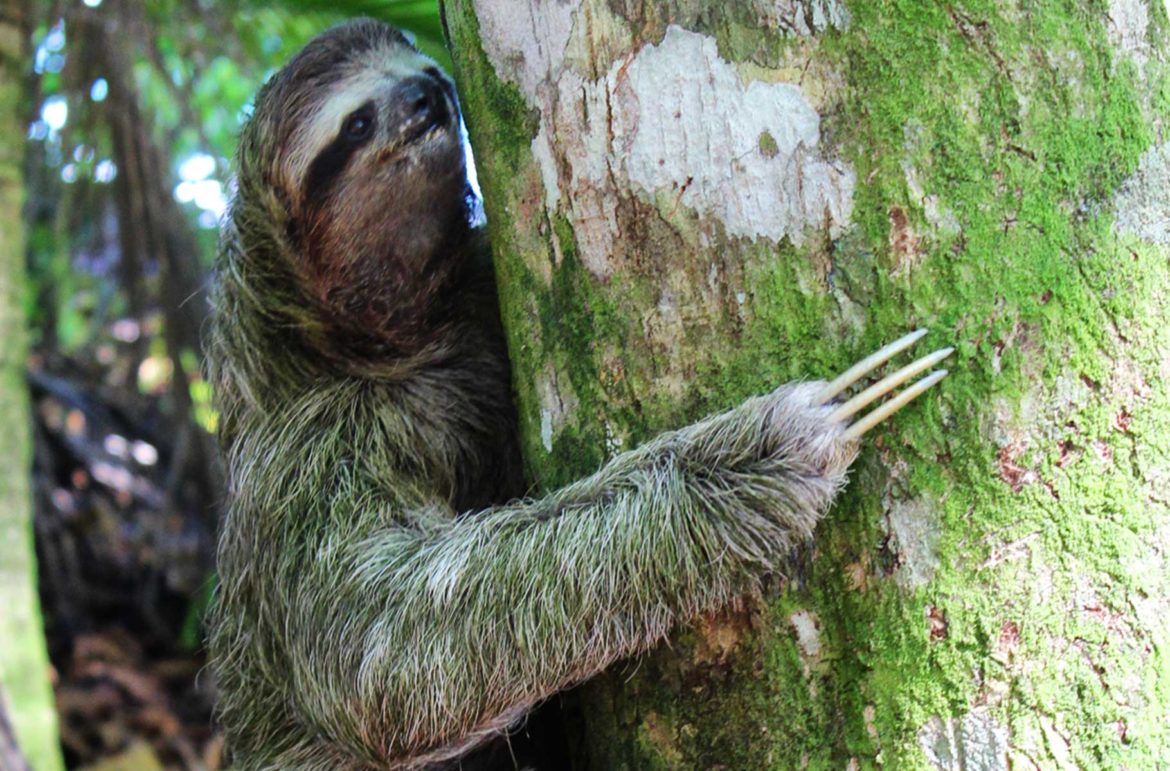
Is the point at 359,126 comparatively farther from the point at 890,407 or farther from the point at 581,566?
the point at 890,407

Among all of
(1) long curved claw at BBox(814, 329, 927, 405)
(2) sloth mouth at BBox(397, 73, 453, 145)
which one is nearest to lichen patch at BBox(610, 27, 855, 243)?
(1) long curved claw at BBox(814, 329, 927, 405)

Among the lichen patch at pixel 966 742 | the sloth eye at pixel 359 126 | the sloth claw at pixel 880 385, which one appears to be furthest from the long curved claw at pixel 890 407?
the sloth eye at pixel 359 126

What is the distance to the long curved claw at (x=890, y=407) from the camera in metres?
2.59

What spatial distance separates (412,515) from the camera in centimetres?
368

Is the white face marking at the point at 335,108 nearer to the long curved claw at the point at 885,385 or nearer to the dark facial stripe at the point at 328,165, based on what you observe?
the dark facial stripe at the point at 328,165

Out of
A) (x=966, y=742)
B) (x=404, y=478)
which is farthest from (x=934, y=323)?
(x=404, y=478)

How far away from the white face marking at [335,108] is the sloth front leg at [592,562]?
1371 millimetres

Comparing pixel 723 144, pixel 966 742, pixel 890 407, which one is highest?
pixel 723 144

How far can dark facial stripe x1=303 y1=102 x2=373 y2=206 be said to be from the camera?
3814mm

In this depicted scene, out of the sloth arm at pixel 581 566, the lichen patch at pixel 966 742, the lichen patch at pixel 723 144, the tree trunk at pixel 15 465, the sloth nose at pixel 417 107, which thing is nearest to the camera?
the lichen patch at pixel 966 742

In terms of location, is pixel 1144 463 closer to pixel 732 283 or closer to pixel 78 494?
pixel 732 283

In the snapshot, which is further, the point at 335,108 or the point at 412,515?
the point at 335,108

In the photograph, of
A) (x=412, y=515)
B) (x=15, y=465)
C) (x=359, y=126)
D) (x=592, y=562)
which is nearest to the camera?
(x=592, y=562)

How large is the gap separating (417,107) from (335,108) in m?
0.28
